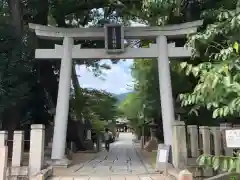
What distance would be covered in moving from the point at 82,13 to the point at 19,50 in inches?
204

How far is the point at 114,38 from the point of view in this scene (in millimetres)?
13211

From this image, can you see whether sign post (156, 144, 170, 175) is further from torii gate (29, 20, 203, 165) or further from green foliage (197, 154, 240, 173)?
green foliage (197, 154, 240, 173)

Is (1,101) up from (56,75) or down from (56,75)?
down

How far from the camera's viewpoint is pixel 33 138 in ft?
34.8

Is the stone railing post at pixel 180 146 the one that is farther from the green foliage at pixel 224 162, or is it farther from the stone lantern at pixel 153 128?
the stone lantern at pixel 153 128

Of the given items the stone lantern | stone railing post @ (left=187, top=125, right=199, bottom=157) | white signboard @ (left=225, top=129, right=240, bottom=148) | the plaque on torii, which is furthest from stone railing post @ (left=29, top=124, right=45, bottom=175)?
the stone lantern

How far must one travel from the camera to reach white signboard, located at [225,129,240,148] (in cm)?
551

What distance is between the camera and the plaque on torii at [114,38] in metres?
13.2

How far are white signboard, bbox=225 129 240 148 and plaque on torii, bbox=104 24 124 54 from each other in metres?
8.09

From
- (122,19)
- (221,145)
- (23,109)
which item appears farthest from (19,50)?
(221,145)

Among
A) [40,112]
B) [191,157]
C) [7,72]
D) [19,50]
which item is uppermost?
[19,50]

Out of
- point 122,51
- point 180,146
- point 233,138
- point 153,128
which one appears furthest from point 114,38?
point 153,128

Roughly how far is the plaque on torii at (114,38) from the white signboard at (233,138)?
8.09m

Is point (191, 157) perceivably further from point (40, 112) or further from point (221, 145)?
point (40, 112)
